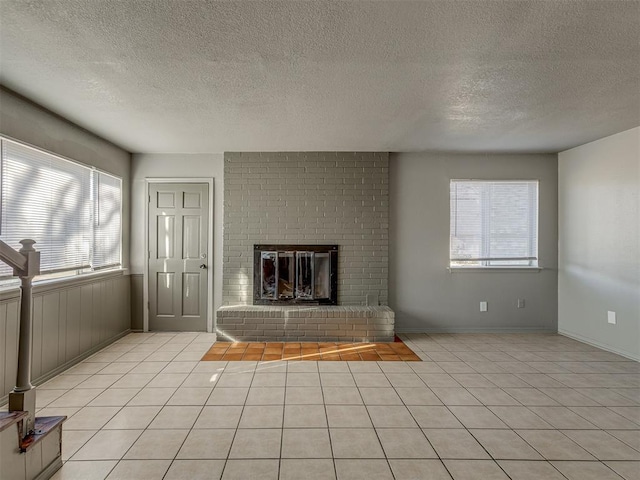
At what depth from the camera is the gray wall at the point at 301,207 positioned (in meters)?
4.97

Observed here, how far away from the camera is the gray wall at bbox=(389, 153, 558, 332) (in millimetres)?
5059

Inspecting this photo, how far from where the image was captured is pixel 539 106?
3.23 m

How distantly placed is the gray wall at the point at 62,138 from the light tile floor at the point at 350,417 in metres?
2.13

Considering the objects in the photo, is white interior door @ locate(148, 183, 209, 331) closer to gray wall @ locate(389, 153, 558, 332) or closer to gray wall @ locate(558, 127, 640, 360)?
gray wall @ locate(389, 153, 558, 332)

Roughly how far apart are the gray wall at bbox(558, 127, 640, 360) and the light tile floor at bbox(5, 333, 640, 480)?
554 mm

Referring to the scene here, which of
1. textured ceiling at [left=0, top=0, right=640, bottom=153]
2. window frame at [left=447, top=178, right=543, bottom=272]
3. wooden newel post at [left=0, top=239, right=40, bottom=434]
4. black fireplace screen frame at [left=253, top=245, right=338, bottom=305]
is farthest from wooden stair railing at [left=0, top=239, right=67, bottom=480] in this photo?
window frame at [left=447, top=178, right=543, bottom=272]

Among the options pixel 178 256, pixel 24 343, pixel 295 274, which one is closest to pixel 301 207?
pixel 295 274

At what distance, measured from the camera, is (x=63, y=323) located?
356 centimetres

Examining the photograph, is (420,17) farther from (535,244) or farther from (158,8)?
(535,244)

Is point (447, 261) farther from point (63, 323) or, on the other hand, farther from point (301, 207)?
point (63, 323)

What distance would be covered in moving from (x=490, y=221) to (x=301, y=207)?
267cm

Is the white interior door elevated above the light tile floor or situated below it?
above

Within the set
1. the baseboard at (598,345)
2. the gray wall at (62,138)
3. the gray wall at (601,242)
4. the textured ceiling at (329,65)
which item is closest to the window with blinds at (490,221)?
the gray wall at (601,242)

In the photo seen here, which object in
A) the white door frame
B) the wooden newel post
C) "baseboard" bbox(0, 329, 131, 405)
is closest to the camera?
the wooden newel post
